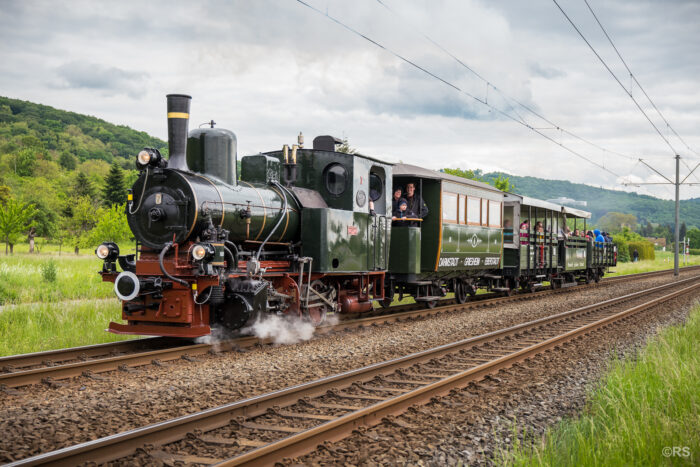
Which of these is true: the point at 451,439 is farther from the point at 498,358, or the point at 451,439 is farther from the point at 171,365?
the point at 171,365

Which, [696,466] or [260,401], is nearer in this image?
[696,466]

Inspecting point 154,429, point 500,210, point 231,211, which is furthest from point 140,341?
point 500,210

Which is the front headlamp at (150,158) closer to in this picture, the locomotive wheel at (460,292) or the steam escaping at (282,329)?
the steam escaping at (282,329)

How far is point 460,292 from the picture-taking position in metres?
16.0

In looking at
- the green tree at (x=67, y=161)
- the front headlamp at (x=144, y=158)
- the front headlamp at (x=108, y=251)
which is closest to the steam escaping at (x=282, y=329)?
the front headlamp at (x=108, y=251)

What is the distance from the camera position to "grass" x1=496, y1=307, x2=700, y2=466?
13.8ft

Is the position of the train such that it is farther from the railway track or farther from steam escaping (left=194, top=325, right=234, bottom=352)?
the railway track

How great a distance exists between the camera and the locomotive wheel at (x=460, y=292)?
15.9 m

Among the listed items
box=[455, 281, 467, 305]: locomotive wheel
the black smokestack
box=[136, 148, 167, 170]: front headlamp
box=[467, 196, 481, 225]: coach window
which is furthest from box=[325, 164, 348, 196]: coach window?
box=[455, 281, 467, 305]: locomotive wheel

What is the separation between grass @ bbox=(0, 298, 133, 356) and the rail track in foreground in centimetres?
488

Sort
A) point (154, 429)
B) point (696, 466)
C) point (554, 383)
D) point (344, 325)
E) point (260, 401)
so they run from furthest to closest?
point (344, 325)
point (554, 383)
point (260, 401)
point (154, 429)
point (696, 466)

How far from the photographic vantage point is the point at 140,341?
8766 millimetres

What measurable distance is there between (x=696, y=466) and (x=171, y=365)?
5843 mm

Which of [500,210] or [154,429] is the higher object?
[500,210]
